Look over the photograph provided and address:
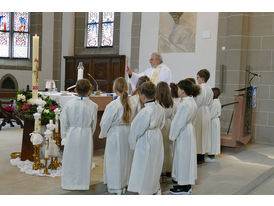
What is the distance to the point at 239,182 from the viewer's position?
5207 millimetres

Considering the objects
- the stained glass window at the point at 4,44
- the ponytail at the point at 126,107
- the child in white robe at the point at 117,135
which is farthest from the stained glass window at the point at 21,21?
the ponytail at the point at 126,107

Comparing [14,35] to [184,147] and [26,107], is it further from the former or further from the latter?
[184,147]

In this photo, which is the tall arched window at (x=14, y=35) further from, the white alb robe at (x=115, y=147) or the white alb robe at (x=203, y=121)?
the white alb robe at (x=115, y=147)

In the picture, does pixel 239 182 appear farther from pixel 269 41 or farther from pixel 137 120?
pixel 269 41

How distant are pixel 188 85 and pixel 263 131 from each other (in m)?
4.91

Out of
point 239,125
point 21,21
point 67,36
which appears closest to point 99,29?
point 67,36

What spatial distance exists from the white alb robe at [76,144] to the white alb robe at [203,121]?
7.56ft

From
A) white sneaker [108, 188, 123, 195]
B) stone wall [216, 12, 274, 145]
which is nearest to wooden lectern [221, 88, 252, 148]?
stone wall [216, 12, 274, 145]

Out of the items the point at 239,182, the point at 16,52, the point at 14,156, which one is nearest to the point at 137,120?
the point at 239,182

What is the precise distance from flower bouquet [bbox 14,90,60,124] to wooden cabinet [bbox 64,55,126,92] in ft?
19.1

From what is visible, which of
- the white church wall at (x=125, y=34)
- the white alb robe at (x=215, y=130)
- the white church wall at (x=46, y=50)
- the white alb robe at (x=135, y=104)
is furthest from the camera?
the white church wall at (x=46, y=50)

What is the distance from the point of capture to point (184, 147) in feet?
14.9

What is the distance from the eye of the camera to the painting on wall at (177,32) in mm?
9570

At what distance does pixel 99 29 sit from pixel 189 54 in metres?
4.06
